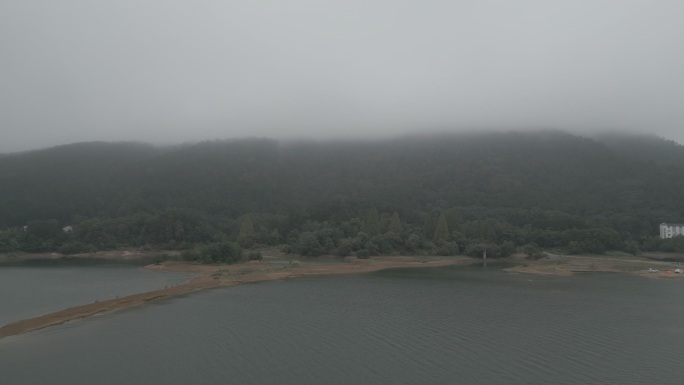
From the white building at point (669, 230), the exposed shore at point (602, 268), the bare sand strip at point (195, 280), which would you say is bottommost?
the white building at point (669, 230)

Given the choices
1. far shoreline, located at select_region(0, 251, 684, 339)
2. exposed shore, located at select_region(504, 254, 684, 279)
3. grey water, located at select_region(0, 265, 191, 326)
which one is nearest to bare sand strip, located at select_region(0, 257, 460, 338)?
far shoreline, located at select_region(0, 251, 684, 339)

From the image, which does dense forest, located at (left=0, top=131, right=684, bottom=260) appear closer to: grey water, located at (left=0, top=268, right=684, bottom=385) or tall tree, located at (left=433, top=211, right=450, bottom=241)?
tall tree, located at (left=433, top=211, right=450, bottom=241)

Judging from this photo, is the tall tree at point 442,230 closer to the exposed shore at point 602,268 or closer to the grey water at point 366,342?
the exposed shore at point 602,268

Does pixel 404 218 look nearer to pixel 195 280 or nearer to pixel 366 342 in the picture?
pixel 195 280

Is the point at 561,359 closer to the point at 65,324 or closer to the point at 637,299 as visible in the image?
the point at 637,299

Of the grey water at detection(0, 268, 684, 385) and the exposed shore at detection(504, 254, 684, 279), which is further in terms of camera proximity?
the exposed shore at detection(504, 254, 684, 279)

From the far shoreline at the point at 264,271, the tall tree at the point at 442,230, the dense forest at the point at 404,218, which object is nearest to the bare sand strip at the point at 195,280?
the far shoreline at the point at 264,271
